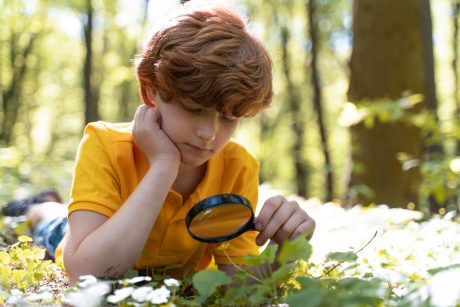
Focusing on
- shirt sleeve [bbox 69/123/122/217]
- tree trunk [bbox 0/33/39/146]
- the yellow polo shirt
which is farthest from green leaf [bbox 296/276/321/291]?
tree trunk [bbox 0/33/39/146]

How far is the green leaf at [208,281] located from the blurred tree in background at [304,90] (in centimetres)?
142

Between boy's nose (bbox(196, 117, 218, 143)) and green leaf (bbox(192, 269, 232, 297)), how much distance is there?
765 mm

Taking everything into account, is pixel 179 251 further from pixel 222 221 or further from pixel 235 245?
pixel 222 221

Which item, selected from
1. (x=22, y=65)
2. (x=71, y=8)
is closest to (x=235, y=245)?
(x=71, y=8)

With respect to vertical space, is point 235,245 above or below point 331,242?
above

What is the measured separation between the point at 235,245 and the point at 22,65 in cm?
1981

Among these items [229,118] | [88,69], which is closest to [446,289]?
[229,118]

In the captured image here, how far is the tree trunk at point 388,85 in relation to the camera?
23.6ft

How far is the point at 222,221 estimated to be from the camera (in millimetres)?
2506

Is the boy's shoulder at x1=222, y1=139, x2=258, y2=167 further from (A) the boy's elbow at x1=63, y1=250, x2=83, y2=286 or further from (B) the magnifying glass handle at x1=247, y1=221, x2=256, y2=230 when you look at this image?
(A) the boy's elbow at x1=63, y1=250, x2=83, y2=286

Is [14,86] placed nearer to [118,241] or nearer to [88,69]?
[88,69]

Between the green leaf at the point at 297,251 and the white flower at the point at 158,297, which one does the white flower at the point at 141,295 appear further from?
the green leaf at the point at 297,251

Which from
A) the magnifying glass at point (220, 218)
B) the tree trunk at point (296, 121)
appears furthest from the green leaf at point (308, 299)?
the tree trunk at point (296, 121)

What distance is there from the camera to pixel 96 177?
261cm
